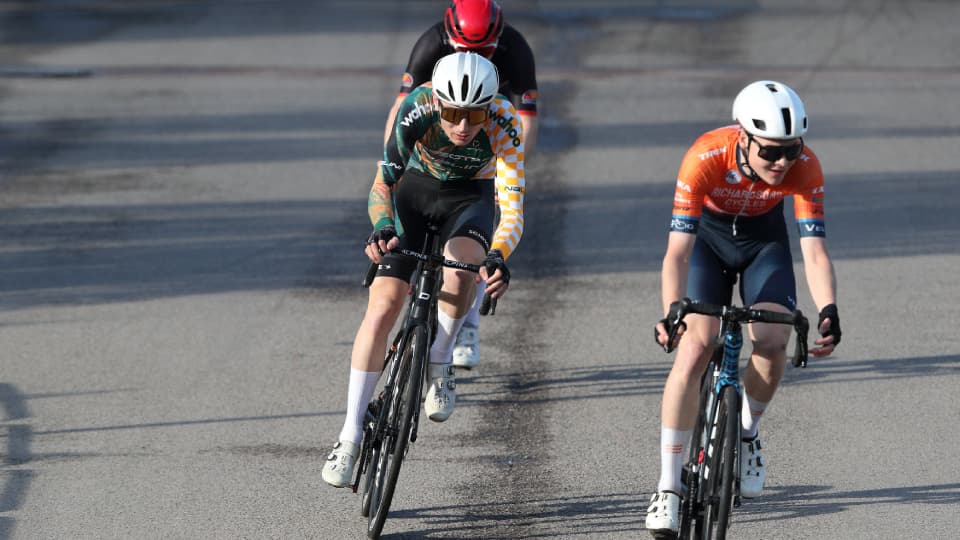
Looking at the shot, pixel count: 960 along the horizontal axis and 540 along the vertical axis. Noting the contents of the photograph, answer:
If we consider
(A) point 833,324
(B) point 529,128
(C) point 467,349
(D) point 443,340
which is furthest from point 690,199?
(B) point 529,128

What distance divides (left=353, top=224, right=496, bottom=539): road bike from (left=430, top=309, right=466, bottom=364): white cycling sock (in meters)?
0.58

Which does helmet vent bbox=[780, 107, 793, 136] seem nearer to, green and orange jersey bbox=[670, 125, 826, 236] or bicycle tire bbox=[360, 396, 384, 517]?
green and orange jersey bbox=[670, 125, 826, 236]

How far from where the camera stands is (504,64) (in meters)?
8.50

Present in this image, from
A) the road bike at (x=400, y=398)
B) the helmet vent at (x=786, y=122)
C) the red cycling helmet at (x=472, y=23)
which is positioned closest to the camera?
the helmet vent at (x=786, y=122)

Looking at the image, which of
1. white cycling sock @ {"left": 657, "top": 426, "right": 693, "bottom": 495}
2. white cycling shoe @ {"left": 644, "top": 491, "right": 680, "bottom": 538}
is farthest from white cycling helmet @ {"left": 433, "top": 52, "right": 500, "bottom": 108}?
white cycling shoe @ {"left": 644, "top": 491, "right": 680, "bottom": 538}

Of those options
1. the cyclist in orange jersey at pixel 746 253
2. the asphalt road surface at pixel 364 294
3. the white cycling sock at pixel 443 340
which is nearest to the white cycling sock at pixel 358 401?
the asphalt road surface at pixel 364 294

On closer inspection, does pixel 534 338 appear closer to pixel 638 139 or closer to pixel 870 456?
pixel 870 456

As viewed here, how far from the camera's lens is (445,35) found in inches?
330

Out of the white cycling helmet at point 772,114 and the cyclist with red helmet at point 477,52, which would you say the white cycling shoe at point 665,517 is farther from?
the cyclist with red helmet at point 477,52

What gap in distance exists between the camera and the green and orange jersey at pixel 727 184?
575 centimetres

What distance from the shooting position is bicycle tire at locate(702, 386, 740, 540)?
5.20m

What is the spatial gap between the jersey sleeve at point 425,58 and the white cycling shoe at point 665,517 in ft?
12.2

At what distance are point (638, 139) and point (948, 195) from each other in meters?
3.44

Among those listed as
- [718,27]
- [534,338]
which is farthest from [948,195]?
[718,27]
